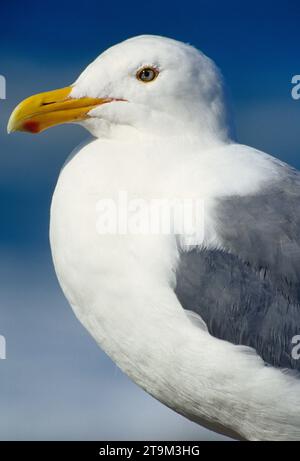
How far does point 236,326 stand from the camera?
4.82 m

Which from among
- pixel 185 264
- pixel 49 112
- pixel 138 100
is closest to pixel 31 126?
pixel 49 112

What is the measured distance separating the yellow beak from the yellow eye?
0.19 metres

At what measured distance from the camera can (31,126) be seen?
527 cm

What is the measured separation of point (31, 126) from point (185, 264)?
3.51ft

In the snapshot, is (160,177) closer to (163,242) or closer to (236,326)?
(163,242)

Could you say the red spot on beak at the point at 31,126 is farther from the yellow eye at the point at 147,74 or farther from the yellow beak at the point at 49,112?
the yellow eye at the point at 147,74

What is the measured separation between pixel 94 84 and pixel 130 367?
1348 mm

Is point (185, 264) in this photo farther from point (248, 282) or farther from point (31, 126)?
point (31, 126)

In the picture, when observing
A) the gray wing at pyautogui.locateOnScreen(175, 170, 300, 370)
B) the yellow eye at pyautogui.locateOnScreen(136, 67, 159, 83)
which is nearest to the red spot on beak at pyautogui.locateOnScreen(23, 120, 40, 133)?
the yellow eye at pyautogui.locateOnScreen(136, 67, 159, 83)

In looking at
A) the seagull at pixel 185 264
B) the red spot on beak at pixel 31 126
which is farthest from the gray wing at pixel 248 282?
the red spot on beak at pixel 31 126

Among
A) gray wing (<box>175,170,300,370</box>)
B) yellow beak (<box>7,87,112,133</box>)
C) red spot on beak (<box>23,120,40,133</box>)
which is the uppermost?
yellow beak (<box>7,87,112,133</box>)

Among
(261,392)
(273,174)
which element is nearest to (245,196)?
(273,174)

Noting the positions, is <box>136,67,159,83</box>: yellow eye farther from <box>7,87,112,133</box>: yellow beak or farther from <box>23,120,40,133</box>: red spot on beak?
<box>23,120,40,133</box>: red spot on beak

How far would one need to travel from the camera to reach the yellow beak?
524 cm
